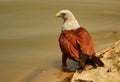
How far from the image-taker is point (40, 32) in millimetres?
8742

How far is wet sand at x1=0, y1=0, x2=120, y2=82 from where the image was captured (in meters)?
6.69

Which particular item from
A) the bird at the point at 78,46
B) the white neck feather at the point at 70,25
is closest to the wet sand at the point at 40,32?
the bird at the point at 78,46

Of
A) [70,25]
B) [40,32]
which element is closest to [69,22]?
[70,25]

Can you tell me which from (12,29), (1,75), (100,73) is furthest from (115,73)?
(12,29)

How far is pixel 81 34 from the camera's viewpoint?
6.24m

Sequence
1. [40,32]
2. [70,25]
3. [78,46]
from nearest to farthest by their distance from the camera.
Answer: [78,46]
[70,25]
[40,32]

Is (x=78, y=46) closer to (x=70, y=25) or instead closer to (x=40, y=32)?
(x=70, y=25)

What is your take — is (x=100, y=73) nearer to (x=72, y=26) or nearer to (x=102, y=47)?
(x=72, y=26)

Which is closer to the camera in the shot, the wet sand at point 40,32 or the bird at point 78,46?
the bird at point 78,46

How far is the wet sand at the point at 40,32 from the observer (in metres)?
Result: 6.69

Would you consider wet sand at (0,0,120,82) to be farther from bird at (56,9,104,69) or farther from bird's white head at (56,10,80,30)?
bird's white head at (56,10,80,30)

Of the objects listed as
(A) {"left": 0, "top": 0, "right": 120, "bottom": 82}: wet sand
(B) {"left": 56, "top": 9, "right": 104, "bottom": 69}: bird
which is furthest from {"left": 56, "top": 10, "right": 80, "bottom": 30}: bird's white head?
(A) {"left": 0, "top": 0, "right": 120, "bottom": 82}: wet sand

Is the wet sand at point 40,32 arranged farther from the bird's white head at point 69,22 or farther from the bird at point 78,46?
the bird's white head at point 69,22

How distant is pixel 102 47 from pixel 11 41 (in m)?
1.94
